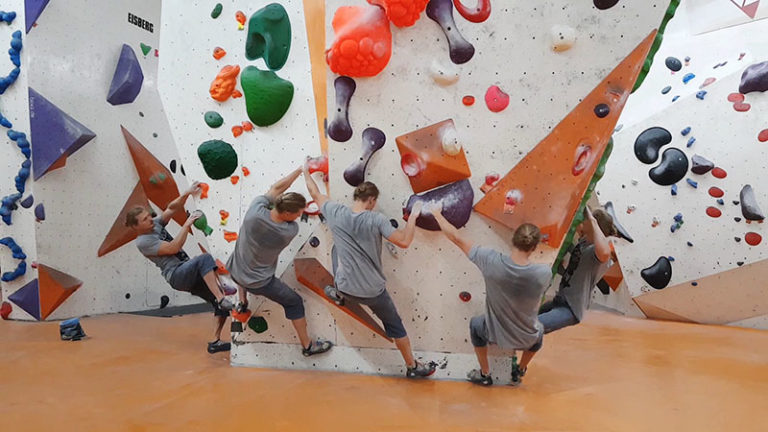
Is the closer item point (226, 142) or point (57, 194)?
point (226, 142)

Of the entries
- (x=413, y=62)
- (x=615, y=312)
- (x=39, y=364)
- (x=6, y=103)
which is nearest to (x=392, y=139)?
(x=413, y=62)

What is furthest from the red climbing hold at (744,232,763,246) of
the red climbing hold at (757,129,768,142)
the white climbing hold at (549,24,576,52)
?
the white climbing hold at (549,24,576,52)

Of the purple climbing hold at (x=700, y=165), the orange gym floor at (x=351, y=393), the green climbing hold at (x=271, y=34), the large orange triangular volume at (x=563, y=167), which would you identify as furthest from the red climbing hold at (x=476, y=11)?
the purple climbing hold at (x=700, y=165)

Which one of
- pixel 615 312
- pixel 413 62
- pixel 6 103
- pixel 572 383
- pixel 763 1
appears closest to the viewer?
pixel 413 62

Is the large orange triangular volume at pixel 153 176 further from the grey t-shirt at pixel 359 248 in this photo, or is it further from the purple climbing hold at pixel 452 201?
the purple climbing hold at pixel 452 201

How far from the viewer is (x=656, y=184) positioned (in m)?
5.52

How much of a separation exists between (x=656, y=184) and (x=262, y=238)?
4.27m

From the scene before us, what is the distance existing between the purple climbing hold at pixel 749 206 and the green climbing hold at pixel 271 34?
435 cm

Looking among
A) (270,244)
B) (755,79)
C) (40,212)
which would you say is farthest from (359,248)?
(755,79)

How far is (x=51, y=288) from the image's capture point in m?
4.81

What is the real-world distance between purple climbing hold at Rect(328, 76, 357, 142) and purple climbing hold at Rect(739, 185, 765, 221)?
3986 millimetres

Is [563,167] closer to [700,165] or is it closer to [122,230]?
[700,165]

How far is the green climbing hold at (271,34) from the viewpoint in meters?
3.28

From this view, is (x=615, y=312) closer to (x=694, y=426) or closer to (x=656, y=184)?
(x=656, y=184)
